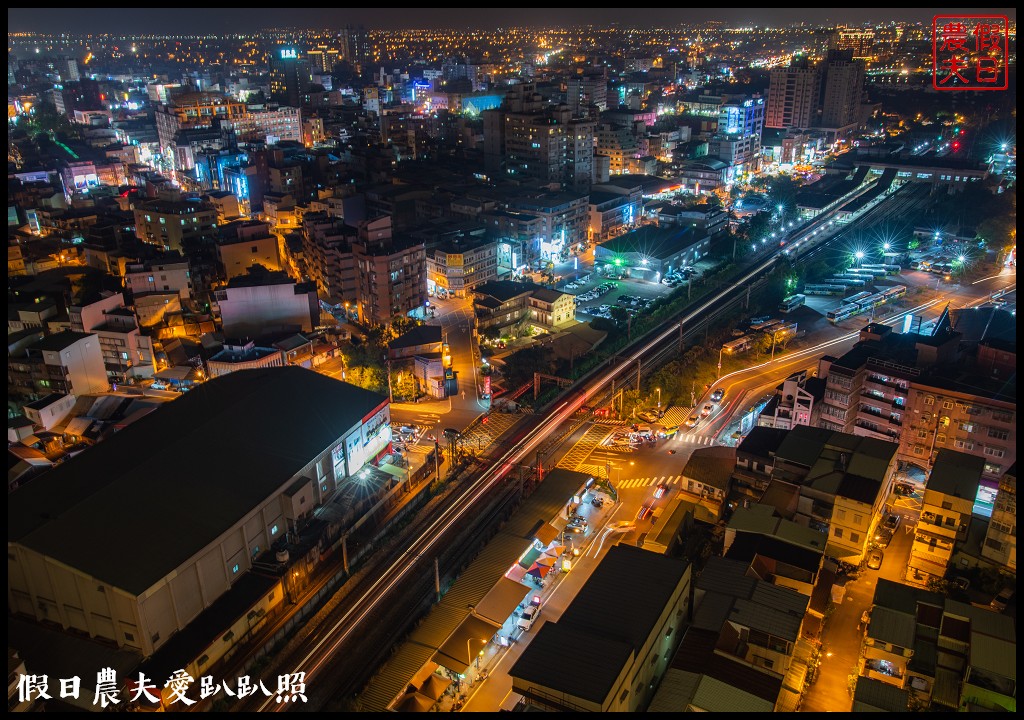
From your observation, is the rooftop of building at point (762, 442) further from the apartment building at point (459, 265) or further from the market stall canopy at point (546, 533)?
the apartment building at point (459, 265)

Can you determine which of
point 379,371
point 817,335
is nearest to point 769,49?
point 817,335

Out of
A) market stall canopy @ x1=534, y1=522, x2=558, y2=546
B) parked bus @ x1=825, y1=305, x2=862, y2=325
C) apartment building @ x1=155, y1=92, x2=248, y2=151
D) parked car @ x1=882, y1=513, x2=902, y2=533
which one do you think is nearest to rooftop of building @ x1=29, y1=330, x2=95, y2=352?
market stall canopy @ x1=534, y1=522, x2=558, y2=546

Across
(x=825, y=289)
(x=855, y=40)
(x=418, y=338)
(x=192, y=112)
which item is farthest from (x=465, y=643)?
(x=855, y=40)

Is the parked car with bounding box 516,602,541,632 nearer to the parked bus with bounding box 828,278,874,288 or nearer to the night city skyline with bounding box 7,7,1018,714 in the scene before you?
the night city skyline with bounding box 7,7,1018,714

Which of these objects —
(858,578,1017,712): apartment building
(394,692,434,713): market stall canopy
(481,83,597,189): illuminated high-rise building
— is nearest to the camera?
(858,578,1017,712): apartment building

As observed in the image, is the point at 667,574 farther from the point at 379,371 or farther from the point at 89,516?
the point at 379,371

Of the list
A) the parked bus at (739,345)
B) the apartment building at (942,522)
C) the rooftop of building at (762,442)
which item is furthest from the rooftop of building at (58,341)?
the apartment building at (942,522)

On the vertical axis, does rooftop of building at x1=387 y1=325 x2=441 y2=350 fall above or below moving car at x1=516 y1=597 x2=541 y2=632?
above
